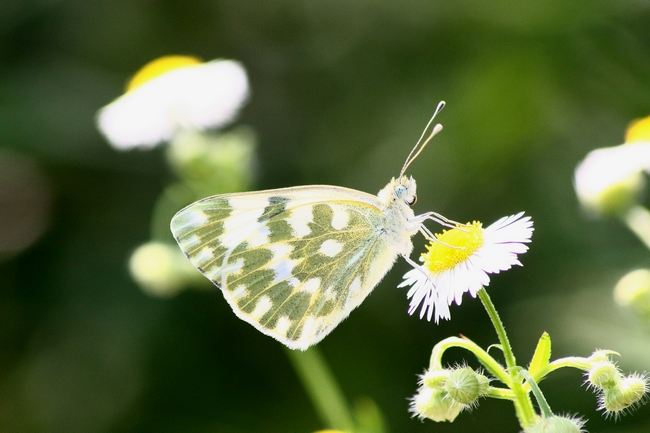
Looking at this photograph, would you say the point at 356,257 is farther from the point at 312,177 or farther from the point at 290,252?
the point at 312,177

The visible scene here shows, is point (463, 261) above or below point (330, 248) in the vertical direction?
below

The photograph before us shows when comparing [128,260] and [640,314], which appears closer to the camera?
[640,314]

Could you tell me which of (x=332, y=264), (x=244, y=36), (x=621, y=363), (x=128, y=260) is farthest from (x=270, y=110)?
(x=621, y=363)

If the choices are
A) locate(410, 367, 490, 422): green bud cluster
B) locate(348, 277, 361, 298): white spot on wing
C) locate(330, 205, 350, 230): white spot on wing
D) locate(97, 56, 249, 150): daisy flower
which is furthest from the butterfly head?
locate(97, 56, 249, 150): daisy flower

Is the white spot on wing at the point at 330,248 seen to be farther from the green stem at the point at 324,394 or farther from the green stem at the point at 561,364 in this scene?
the green stem at the point at 561,364

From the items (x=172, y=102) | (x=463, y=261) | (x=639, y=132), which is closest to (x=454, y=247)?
(x=463, y=261)

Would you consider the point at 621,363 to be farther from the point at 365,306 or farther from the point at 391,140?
the point at 391,140
